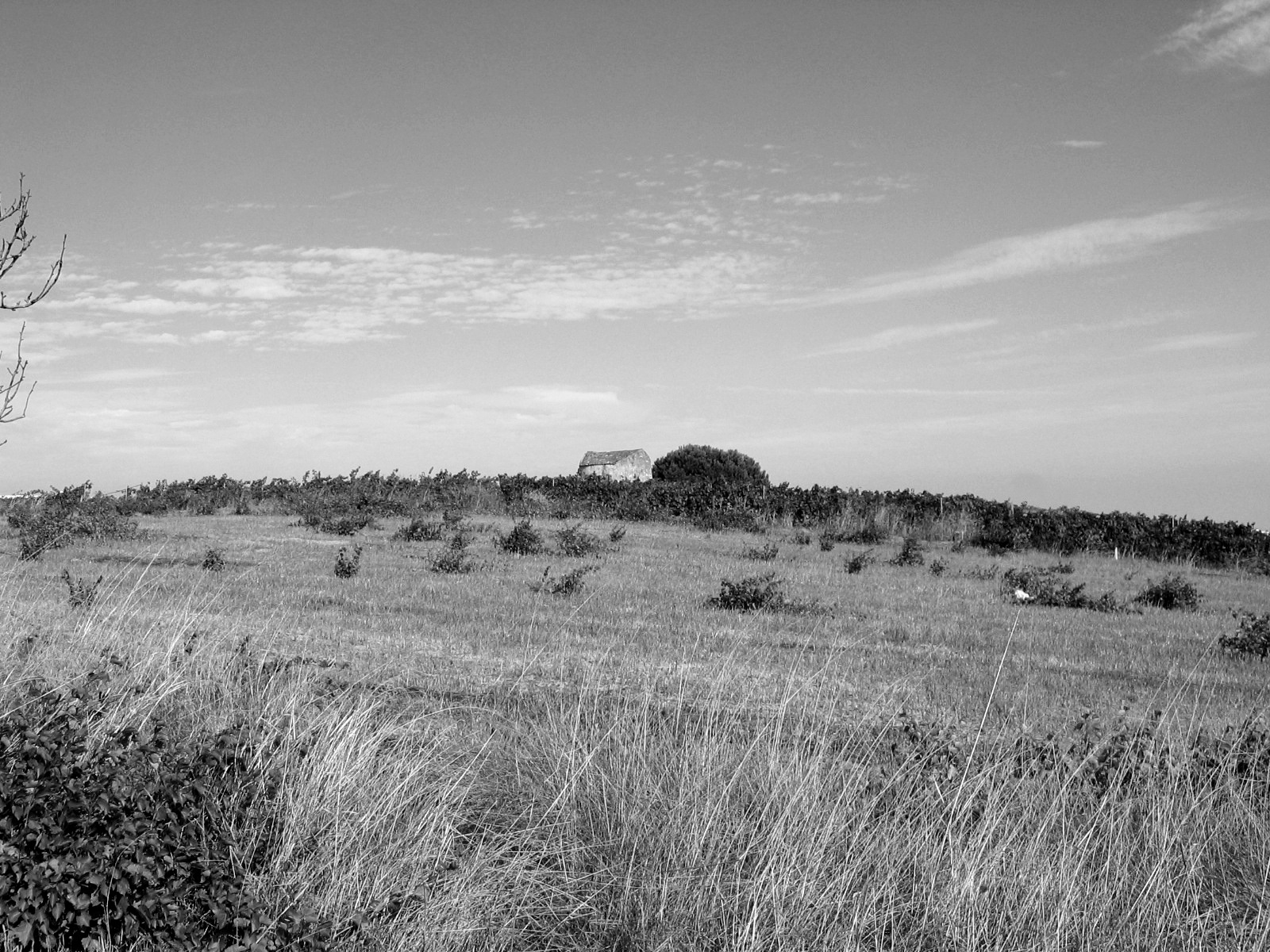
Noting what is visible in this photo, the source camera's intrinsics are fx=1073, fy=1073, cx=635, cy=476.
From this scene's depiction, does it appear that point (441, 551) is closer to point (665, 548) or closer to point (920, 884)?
point (665, 548)

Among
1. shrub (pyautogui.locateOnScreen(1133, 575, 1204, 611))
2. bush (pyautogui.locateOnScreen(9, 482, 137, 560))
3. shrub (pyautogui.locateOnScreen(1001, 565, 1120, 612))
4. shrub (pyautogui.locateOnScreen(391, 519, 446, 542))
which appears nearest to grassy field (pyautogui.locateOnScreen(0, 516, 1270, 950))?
shrub (pyautogui.locateOnScreen(1001, 565, 1120, 612))

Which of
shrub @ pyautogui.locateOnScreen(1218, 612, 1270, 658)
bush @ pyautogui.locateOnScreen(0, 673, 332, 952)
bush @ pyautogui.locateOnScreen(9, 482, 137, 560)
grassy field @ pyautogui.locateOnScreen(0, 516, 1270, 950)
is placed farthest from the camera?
bush @ pyautogui.locateOnScreen(9, 482, 137, 560)

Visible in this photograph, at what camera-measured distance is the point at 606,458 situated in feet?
118

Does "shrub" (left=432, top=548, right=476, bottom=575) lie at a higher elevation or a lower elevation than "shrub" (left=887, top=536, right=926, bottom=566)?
lower

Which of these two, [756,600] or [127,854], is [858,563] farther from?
[127,854]

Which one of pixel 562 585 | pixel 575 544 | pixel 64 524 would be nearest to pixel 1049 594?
pixel 562 585

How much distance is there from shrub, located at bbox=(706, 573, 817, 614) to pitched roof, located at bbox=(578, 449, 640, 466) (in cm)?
2286

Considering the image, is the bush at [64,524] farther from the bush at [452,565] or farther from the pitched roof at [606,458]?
the pitched roof at [606,458]

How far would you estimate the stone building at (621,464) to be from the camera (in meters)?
35.2

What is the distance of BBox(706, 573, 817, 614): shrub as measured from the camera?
12344mm

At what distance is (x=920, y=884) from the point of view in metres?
4.25

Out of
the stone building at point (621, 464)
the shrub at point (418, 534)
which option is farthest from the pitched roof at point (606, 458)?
the shrub at point (418, 534)

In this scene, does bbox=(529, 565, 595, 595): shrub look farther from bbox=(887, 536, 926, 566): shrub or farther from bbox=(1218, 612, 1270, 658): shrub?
bbox=(887, 536, 926, 566): shrub

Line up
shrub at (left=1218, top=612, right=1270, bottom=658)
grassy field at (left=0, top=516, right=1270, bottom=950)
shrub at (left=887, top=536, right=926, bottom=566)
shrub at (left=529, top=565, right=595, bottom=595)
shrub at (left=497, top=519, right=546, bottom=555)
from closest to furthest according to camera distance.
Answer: grassy field at (left=0, top=516, right=1270, bottom=950) → shrub at (left=1218, top=612, right=1270, bottom=658) → shrub at (left=529, top=565, right=595, bottom=595) → shrub at (left=497, top=519, right=546, bottom=555) → shrub at (left=887, top=536, right=926, bottom=566)
